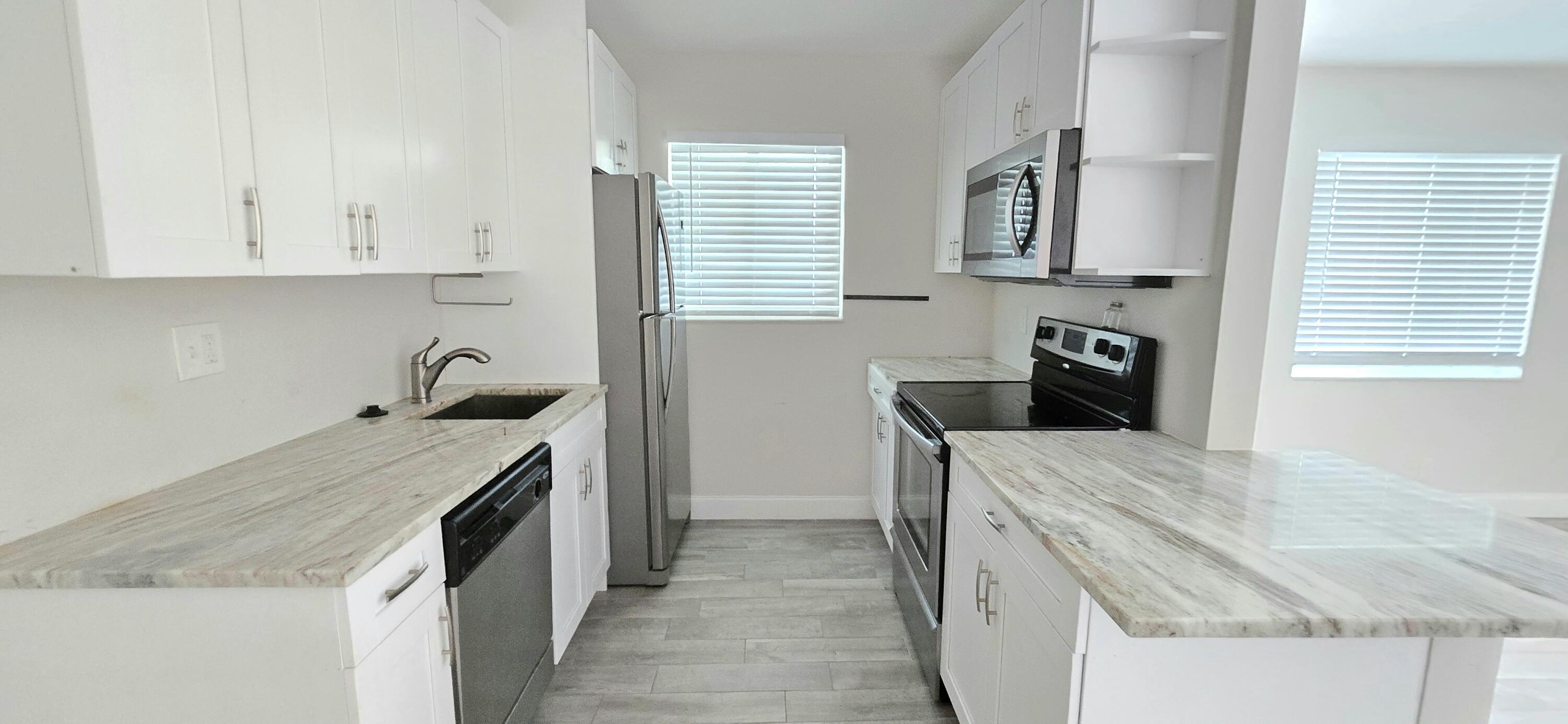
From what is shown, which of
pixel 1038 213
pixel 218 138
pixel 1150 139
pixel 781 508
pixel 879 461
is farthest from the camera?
pixel 781 508

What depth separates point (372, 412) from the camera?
6.97 ft

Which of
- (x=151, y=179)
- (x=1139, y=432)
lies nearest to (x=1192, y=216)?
(x=1139, y=432)

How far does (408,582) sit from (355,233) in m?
0.87

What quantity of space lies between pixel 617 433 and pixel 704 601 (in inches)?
32.4

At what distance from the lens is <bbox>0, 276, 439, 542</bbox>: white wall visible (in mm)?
1182

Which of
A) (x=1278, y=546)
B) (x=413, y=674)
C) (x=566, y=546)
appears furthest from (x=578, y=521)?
(x=1278, y=546)

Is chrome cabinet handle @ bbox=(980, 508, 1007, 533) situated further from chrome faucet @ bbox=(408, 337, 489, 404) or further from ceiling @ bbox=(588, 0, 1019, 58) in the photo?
ceiling @ bbox=(588, 0, 1019, 58)

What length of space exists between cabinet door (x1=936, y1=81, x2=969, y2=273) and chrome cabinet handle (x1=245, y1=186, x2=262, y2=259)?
95.1 inches

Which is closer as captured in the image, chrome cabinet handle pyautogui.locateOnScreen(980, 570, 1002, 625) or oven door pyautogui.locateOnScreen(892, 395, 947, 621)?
chrome cabinet handle pyautogui.locateOnScreen(980, 570, 1002, 625)

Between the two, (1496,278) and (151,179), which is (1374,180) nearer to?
(1496,278)

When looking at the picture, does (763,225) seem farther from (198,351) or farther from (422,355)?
(198,351)

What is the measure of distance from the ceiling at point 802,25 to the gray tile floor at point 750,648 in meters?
2.56

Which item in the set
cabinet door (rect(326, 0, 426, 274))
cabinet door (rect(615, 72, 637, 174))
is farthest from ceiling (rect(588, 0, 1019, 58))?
cabinet door (rect(326, 0, 426, 274))

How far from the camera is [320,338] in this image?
1953 mm
